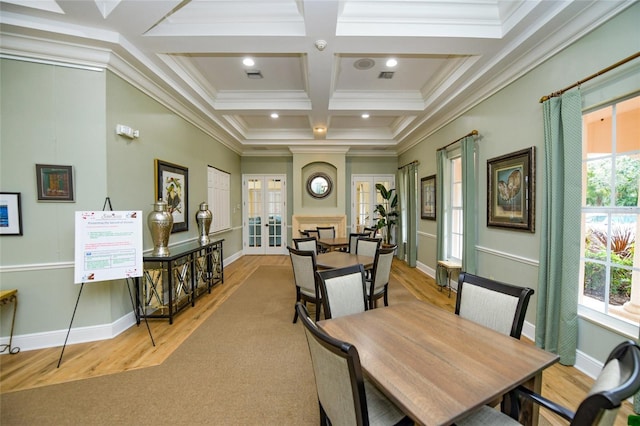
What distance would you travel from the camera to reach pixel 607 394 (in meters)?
0.68

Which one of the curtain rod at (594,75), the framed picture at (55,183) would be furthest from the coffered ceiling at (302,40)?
the framed picture at (55,183)

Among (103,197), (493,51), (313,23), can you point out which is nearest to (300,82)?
(313,23)

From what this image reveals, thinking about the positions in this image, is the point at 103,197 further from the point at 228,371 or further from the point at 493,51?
the point at 493,51

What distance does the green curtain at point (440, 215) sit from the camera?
442cm

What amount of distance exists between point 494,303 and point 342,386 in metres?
1.18

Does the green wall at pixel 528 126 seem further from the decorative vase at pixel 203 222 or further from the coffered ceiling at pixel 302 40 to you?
the decorative vase at pixel 203 222

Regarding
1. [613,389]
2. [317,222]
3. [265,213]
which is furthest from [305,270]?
[265,213]

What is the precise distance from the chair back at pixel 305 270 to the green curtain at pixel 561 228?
2204 mm

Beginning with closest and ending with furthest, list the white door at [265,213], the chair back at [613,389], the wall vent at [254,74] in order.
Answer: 1. the chair back at [613,389]
2. the wall vent at [254,74]
3. the white door at [265,213]

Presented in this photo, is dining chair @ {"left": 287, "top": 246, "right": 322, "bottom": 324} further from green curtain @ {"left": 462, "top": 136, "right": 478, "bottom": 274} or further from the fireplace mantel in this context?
the fireplace mantel

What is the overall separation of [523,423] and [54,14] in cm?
440

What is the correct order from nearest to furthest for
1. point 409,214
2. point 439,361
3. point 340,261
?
point 439,361 → point 340,261 → point 409,214

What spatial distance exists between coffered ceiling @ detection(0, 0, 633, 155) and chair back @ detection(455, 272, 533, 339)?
90.1 inches

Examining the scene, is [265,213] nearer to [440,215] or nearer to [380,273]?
[440,215]
